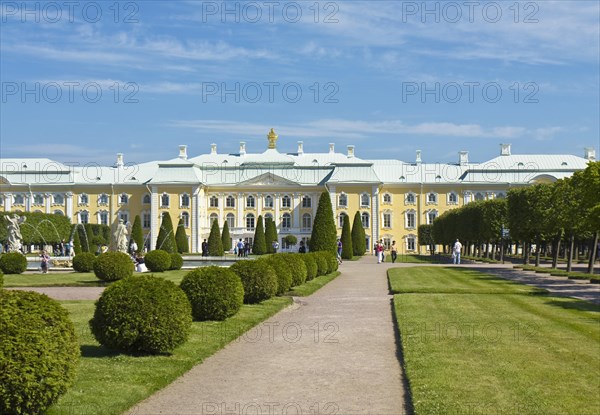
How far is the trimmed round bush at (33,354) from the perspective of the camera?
21.9 ft

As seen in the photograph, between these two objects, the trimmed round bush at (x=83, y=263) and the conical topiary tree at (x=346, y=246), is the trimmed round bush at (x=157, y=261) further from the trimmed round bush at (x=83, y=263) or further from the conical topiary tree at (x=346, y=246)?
the conical topiary tree at (x=346, y=246)

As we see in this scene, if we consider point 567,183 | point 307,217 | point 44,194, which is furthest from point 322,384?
point 44,194

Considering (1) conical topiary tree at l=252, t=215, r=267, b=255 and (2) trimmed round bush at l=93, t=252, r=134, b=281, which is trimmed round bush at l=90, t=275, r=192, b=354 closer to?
(2) trimmed round bush at l=93, t=252, r=134, b=281

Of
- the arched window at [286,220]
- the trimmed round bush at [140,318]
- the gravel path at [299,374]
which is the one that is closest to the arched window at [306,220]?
the arched window at [286,220]

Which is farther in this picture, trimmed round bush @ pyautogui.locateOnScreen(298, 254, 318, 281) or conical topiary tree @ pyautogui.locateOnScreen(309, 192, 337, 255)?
conical topiary tree @ pyautogui.locateOnScreen(309, 192, 337, 255)

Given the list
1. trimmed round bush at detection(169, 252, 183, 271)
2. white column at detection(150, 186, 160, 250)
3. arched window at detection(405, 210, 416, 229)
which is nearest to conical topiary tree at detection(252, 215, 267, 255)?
white column at detection(150, 186, 160, 250)

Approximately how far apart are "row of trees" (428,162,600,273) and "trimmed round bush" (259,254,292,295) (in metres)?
9.93

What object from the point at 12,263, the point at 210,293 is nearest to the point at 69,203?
the point at 12,263

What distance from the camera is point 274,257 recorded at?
20.3 meters

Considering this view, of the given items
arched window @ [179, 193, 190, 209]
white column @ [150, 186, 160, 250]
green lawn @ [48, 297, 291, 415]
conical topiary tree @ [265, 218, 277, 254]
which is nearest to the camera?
green lawn @ [48, 297, 291, 415]

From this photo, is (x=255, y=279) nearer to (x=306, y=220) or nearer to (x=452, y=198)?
(x=306, y=220)

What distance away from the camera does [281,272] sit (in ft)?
63.8

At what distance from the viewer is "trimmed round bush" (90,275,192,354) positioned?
987 cm

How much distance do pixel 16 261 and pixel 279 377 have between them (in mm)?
22341
